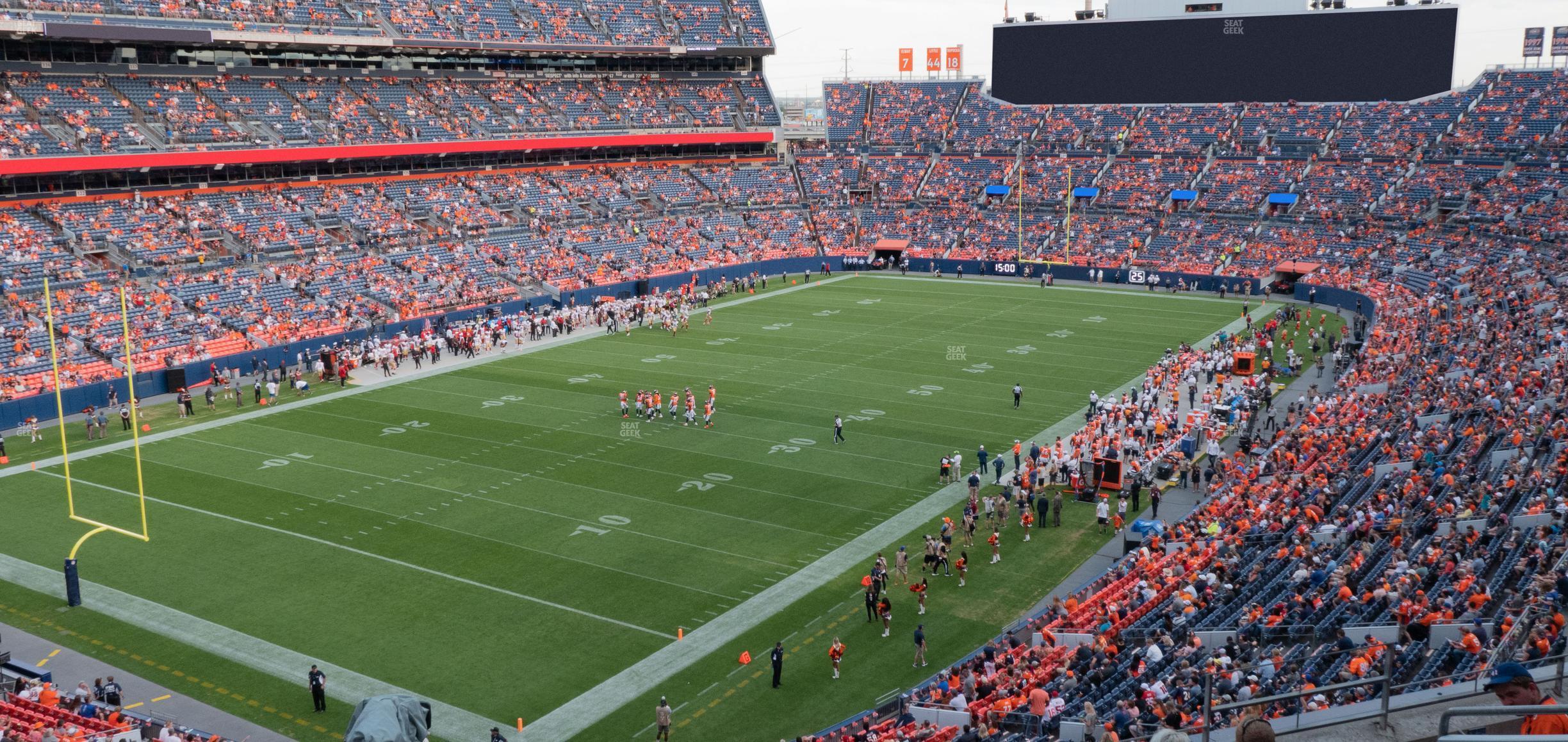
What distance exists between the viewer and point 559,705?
1827 cm

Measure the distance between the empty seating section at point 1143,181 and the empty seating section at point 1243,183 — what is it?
1.30 m

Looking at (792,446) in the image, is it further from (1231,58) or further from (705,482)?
(1231,58)

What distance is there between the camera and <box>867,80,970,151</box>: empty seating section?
80.4 meters

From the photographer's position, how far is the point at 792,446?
32.0 metres

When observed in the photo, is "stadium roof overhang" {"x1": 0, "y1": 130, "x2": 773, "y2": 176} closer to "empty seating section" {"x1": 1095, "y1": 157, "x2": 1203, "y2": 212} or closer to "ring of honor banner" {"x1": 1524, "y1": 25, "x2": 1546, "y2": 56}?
"empty seating section" {"x1": 1095, "y1": 157, "x2": 1203, "y2": 212}

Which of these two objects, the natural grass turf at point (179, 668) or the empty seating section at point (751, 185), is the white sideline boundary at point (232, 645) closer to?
the natural grass turf at point (179, 668)

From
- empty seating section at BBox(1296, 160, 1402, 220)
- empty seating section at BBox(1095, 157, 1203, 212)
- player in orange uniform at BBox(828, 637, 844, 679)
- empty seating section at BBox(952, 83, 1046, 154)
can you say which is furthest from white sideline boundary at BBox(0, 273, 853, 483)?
empty seating section at BBox(1296, 160, 1402, 220)

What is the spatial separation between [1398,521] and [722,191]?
5601 centimetres

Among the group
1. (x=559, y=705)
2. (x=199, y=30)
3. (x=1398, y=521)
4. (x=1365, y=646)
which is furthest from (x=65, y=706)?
(x=199, y=30)

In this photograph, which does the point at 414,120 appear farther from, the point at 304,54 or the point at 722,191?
the point at 722,191

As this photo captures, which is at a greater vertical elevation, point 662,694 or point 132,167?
point 132,167

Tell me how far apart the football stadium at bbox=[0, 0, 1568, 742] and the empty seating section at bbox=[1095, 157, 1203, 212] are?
352 mm

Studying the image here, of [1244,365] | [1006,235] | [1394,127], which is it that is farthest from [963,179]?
[1244,365]

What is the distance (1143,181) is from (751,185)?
23.2 meters
